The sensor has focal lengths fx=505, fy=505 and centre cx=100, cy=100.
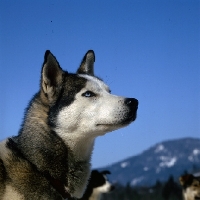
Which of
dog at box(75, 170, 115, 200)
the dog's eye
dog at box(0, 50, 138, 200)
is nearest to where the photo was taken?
dog at box(0, 50, 138, 200)

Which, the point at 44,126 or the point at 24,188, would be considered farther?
the point at 44,126

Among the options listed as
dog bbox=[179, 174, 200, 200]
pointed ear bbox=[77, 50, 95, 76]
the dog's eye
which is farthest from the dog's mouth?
dog bbox=[179, 174, 200, 200]

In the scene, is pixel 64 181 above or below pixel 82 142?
below

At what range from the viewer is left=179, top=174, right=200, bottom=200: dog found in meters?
17.5

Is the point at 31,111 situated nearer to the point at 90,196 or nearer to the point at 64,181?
the point at 64,181

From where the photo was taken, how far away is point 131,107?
21.1 feet

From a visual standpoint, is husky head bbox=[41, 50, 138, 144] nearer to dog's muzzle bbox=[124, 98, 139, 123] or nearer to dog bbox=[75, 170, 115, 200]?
dog's muzzle bbox=[124, 98, 139, 123]

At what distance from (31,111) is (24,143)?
50cm

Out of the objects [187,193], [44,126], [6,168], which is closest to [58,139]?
[44,126]

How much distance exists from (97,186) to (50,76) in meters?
14.1

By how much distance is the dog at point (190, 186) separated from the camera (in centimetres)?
1745

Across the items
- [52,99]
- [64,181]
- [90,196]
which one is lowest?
[90,196]

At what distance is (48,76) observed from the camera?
6.57m

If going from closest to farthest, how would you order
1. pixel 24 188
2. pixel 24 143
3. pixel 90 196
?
pixel 24 188 < pixel 24 143 < pixel 90 196
